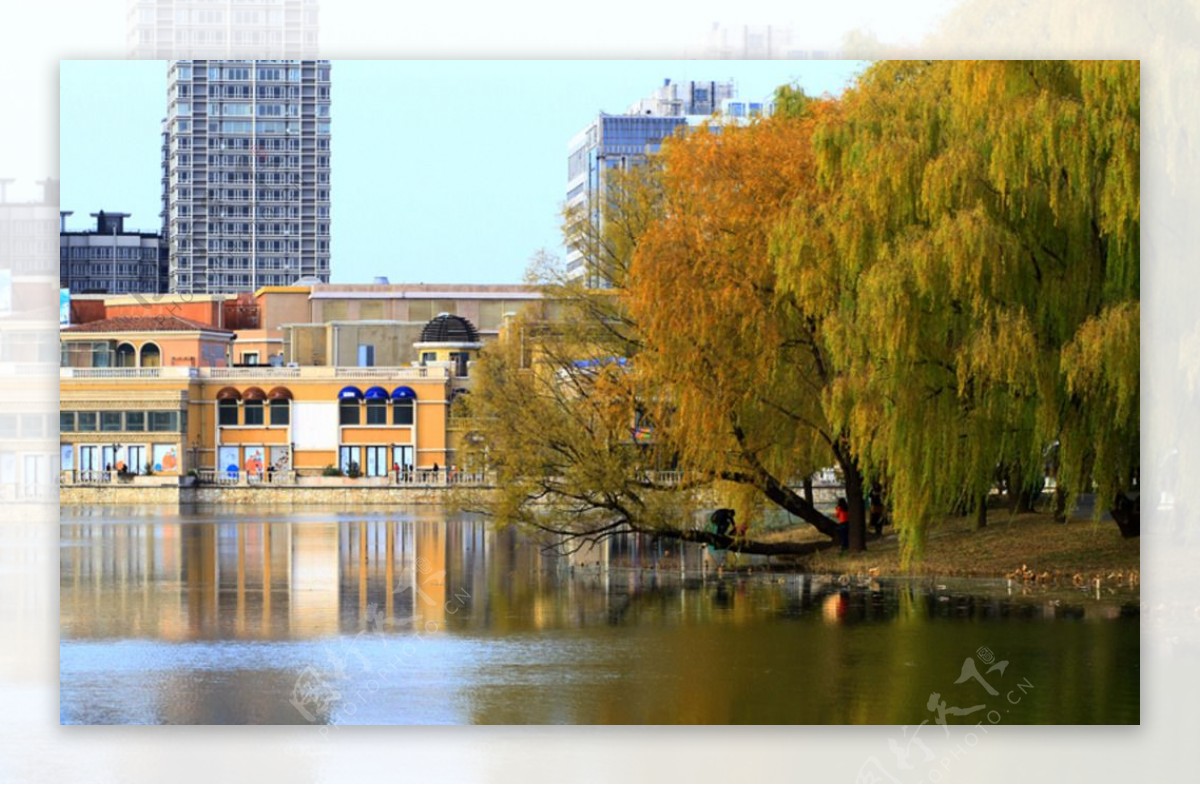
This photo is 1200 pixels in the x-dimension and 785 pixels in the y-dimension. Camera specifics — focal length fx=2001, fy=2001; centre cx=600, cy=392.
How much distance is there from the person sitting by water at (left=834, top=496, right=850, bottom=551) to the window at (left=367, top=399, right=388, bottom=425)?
2.97m

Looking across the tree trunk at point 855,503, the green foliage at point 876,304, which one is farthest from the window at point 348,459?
the tree trunk at point 855,503

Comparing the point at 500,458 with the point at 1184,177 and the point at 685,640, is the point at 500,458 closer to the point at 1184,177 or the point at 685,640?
the point at 685,640

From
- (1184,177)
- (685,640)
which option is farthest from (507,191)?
(1184,177)

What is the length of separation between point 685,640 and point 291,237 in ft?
11.3

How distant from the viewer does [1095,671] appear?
9.47 meters

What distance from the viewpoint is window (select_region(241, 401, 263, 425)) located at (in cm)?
1102

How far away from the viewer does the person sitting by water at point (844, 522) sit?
12141mm

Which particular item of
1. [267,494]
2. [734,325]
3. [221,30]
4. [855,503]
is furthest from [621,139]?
[267,494]

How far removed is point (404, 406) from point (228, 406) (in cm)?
99

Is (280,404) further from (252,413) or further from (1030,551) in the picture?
(1030,551)

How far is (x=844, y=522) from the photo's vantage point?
12.2 m

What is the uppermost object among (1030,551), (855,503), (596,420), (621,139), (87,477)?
(621,139)

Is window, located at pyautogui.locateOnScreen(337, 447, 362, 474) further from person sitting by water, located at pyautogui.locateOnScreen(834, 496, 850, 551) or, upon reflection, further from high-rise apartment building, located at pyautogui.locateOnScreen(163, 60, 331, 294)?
person sitting by water, located at pyautogui.locateOnScreen(834, 496, 850, 551)

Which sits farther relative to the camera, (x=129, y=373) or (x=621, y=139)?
(x=621, y=139)
